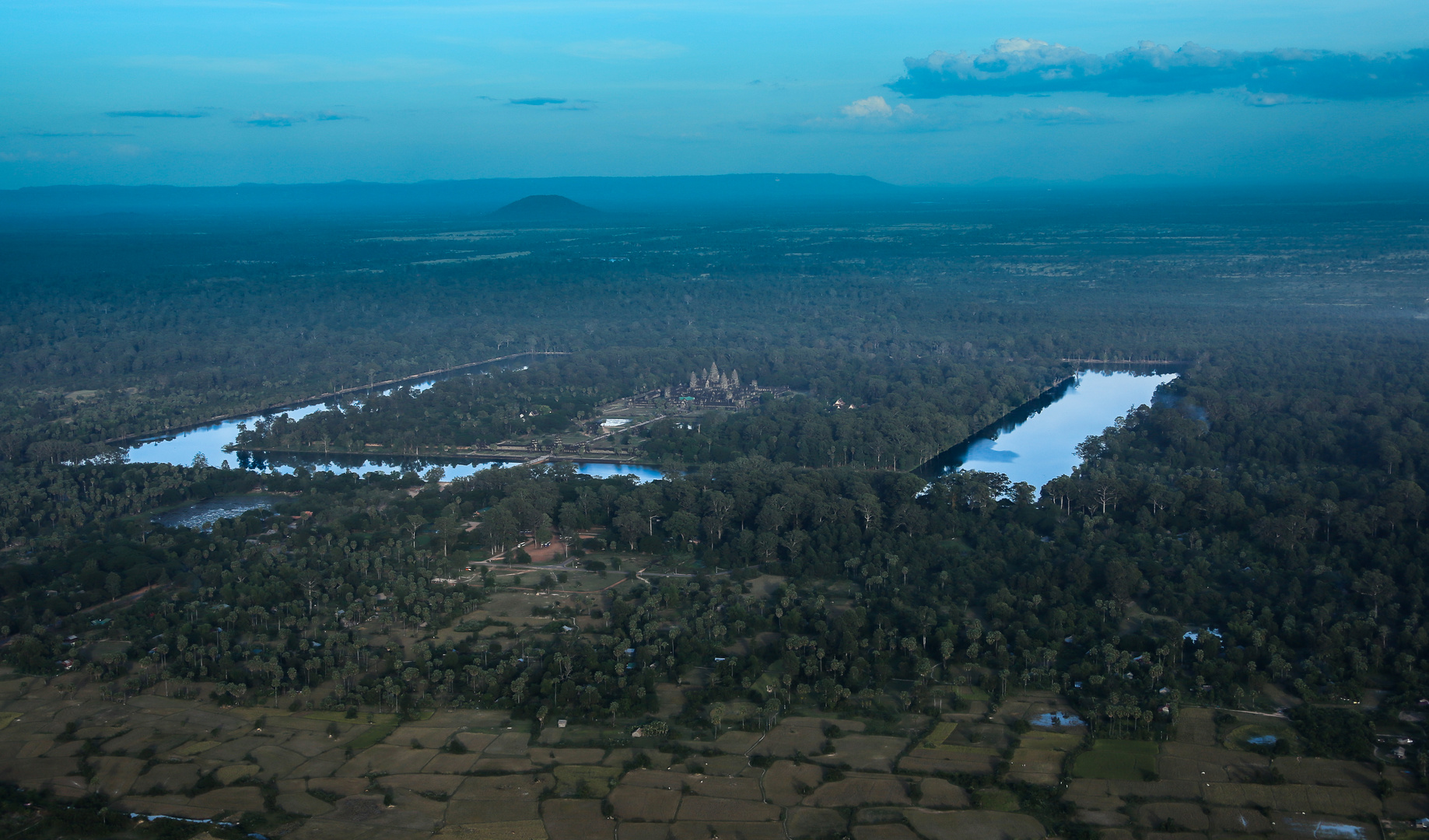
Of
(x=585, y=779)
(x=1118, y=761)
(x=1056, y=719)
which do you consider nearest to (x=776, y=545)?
(x=1056, y=719)

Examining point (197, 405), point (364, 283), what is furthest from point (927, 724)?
point (364, 283)

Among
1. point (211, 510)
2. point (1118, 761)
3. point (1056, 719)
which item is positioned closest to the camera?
point (1118, 761)

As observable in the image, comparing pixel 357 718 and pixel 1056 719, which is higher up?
pixel 1056 719

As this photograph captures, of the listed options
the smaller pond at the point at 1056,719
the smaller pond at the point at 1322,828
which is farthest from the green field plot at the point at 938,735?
the smaller pond at the point at 1322,828

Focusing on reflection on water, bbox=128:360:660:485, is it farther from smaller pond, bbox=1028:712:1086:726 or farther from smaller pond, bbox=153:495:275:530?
smaller pond, bbox=1028:712:1086:726

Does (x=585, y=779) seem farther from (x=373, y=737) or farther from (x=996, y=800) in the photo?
(x=996, y=800)

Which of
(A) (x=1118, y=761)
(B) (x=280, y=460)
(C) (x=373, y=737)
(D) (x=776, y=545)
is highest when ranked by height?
(D) (x=776, y=545)

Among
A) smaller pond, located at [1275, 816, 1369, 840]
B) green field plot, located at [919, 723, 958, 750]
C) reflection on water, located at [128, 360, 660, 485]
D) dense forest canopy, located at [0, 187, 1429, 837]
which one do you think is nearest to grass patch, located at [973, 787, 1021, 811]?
dense forest canopy, located at [0, 187, 1429, 837]
